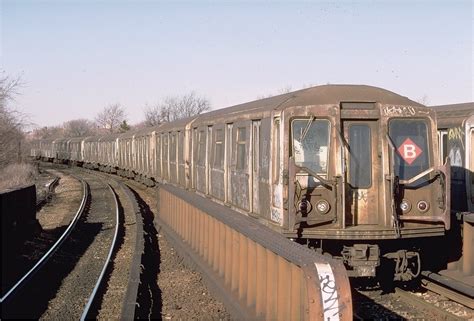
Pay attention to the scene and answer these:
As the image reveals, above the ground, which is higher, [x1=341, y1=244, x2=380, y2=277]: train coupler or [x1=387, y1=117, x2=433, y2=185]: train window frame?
[x1=387, y1=117, x2=433, y2=185]: train window frame

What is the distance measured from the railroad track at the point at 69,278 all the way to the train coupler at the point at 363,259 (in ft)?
10.4

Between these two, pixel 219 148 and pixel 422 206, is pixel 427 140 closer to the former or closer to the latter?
pixel 422 206

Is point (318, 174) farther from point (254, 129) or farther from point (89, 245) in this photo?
point (89, 245)

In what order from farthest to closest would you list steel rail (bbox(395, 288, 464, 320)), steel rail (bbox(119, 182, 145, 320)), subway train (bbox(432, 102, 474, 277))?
subway train (bbox(432, 102, 474, 277))
steel rail (bbox(395, 288, 464, 320))
steel rail (bbox(119, 182, 145, 320))

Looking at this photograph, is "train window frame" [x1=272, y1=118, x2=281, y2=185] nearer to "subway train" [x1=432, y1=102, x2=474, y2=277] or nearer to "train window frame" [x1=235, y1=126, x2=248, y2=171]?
"train window frame" [x1=235, y1=126, x2=248, y2=171]

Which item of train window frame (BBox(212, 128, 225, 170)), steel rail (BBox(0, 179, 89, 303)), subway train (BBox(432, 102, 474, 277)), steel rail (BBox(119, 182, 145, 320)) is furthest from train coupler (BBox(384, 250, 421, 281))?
steel rail (BBox(0, 179, 89, 303))

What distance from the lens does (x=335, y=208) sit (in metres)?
7.90

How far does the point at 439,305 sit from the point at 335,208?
6.70ft

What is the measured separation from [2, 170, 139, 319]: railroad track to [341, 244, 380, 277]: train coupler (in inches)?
125

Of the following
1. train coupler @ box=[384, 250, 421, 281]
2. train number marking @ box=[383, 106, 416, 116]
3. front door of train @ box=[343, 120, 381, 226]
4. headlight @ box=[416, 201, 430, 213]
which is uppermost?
train number marking @ box=[383, 106, 416, 116]

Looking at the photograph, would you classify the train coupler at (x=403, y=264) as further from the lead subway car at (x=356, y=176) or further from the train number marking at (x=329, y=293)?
the train number marking at (x=329, y=293)

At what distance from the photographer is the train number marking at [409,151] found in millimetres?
8195

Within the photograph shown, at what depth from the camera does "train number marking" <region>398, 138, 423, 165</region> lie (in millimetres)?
8195

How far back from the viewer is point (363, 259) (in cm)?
805
